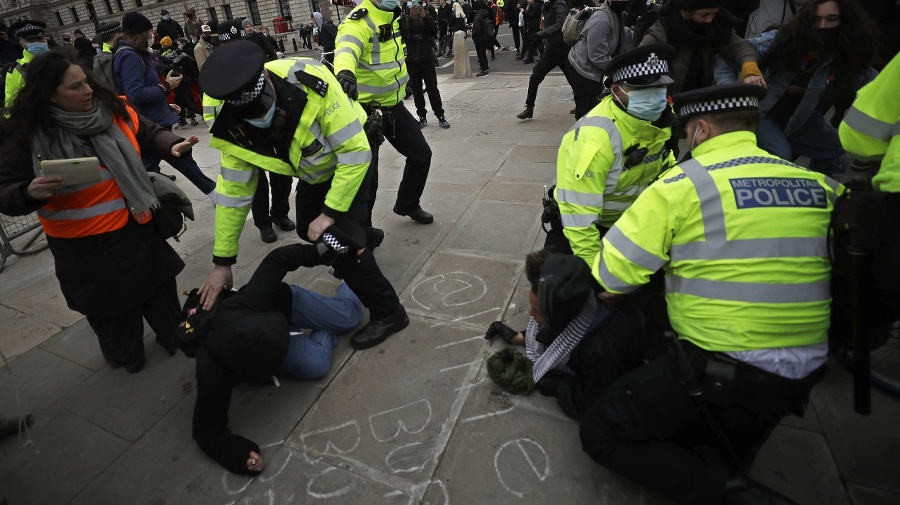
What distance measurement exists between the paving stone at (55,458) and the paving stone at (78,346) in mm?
442

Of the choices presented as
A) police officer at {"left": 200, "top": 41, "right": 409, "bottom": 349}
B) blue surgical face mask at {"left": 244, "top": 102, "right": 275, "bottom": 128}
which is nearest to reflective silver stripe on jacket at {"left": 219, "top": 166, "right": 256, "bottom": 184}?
police officer at {"left": 200, "top": 41, "right": 409, "bottom": 349}

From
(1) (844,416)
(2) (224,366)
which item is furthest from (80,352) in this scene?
(1) (844,416)

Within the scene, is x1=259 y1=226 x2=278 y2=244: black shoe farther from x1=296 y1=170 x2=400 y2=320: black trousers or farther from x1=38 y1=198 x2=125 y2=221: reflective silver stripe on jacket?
x1=38 y1=198 x2=125 y2=221: reflective silver stripe on jacket

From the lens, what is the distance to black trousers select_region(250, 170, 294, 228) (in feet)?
14.2

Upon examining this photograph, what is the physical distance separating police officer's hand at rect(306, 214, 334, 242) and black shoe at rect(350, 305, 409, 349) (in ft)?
2.36

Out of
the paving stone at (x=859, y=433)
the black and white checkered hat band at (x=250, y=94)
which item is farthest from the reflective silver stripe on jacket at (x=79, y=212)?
the paving stone at (x=859, y=433)

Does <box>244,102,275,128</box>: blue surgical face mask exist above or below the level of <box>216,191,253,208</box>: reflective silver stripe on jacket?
above

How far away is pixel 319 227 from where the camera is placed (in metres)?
2.50

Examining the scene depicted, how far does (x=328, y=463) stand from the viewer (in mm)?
2193

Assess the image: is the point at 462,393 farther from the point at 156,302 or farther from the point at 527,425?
the point at 156,302

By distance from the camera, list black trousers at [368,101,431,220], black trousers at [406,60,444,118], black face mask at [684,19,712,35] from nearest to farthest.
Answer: black face mask at [684,19,712,35] < black trousers at [368,101,431,220] < black trousers at [406,60,444,118]

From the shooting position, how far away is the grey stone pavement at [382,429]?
2021 mm

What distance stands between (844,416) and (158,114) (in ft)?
19.7

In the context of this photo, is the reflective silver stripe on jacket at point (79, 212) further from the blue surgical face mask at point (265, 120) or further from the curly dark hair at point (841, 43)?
the curly dark hair at point (841, 43)
